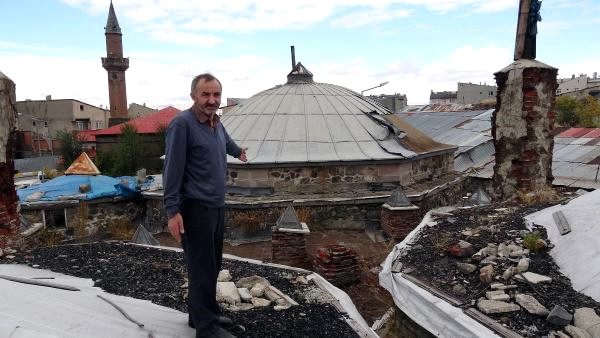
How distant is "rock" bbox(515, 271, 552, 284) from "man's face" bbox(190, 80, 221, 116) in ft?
9.85

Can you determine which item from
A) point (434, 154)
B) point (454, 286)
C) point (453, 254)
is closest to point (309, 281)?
point (454, 286)

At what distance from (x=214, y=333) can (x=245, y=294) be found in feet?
2.85

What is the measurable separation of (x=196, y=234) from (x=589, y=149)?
13471 millimetres

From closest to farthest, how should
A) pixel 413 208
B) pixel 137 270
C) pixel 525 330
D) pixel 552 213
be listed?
pixel 525 330, pixel 137 270, pixel 552 213, pixel 413 208

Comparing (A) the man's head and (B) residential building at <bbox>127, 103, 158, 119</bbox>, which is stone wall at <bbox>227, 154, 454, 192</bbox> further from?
(B) residential building at <bbox>127, 103, 158, 119</bbox>

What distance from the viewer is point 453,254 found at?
4.66 meters

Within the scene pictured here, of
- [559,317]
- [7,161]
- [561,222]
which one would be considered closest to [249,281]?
[559,317]

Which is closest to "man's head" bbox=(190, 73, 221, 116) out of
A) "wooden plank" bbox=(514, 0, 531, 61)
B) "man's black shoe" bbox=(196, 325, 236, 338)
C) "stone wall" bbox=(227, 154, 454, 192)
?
"man's black shoe" bbox=(196, 325, 236, 338)

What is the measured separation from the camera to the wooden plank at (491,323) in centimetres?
311

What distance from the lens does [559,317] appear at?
316cm

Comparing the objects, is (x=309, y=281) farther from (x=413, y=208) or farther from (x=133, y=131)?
(x=133, y=131)

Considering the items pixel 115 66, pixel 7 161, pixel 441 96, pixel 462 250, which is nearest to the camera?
pixel 462 250

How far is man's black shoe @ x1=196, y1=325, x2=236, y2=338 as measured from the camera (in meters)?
2.75

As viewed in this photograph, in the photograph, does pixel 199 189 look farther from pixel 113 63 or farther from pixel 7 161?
pixel 113 63
